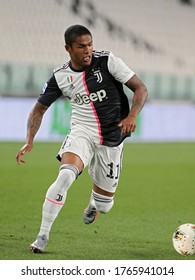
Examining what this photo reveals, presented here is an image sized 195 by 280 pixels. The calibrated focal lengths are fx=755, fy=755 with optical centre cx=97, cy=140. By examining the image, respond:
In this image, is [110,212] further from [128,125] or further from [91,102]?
[128,125]

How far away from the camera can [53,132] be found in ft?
76.0

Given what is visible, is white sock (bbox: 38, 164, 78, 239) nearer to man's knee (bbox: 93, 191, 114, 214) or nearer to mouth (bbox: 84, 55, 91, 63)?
mouth (bbox: 84, 55, 91, 63)

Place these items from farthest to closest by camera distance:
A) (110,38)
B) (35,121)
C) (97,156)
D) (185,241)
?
(110,38), (97,156), (35,121), (185,241)

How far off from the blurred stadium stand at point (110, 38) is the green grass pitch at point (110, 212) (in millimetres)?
6962

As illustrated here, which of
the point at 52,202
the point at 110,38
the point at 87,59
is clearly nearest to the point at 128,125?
the point at 87,59

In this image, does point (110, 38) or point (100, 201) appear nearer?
point (100, 201)

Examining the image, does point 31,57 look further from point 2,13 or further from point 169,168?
point 169,168

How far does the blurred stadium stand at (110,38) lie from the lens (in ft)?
83.1

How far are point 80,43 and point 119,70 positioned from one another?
18.2 inches

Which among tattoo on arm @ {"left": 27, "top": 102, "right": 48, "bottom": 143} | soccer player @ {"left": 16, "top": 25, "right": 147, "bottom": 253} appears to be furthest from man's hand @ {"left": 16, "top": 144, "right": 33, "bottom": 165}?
tattoo on arm @ {"left": 27, "top": 102, "right": 48, "bottom": 143}

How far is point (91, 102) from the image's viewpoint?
7.18 metres

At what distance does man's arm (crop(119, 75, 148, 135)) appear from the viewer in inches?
255

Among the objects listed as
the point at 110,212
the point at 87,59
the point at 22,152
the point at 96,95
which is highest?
the point at 87,59

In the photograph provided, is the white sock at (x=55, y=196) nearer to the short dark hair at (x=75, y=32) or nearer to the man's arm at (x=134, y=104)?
the man's arm at (x=134, y=104)
